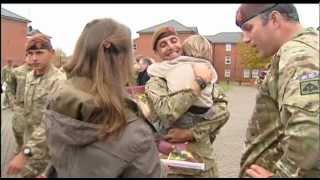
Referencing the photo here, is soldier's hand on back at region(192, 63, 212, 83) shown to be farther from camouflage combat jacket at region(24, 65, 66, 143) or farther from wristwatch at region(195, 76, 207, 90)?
camouflage combat jacket at region(24, 65, 66, 143)

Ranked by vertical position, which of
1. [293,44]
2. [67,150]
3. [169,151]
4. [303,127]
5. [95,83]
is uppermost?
[293,44]

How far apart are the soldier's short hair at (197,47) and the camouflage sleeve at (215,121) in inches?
10.5

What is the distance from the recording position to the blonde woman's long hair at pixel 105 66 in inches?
64.2

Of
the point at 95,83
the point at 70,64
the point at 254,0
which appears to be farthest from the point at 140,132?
the point at 254,0

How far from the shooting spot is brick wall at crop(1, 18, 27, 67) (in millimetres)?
1543

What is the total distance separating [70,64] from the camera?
1.69 metres

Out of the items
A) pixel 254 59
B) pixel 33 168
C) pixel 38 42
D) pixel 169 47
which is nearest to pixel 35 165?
pixel 33 168

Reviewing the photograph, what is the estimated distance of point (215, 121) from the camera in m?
2.84

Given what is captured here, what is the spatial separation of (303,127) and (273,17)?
534 mm

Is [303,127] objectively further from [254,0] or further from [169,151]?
[169,151]

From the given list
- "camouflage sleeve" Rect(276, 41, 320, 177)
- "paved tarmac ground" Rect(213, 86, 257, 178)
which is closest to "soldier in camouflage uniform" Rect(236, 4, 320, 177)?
"camouflage sleeve" Rect(276, 41, 320, 177)

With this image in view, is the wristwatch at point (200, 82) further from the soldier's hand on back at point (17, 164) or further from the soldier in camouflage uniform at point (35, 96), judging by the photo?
the soldier's hand on back at point (17, 164)

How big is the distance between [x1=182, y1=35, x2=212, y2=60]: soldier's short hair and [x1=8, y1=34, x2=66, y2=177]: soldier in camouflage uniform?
805 mm

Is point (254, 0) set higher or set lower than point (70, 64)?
higher
